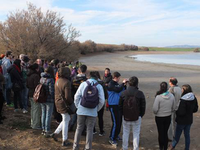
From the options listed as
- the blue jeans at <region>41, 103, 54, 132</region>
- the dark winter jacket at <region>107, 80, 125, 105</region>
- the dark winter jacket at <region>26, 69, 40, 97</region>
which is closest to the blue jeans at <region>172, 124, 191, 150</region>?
the dark winter jacket at <region>107, 80, 125, 105</region>

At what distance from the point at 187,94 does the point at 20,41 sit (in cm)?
1398

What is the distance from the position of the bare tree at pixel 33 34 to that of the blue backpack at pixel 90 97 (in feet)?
42.0

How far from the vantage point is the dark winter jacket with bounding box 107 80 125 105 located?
15.4ft

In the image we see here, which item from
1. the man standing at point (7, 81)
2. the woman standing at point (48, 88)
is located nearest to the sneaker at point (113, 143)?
the woman standing at point (48, 88)

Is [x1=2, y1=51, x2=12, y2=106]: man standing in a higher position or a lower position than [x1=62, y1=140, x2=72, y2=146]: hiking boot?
higher

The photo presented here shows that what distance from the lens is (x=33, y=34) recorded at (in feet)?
52.0

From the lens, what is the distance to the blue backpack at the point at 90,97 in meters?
4.01

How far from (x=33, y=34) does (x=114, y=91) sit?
517 inches

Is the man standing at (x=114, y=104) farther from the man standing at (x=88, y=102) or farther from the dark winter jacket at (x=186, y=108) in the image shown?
the dark winter jacket at (x=186, y=108)

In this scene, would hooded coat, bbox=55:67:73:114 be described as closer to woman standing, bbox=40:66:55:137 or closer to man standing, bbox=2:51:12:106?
woman standing, bbox=40:66:55:137

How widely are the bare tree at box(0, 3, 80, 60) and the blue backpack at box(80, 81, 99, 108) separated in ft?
42.0

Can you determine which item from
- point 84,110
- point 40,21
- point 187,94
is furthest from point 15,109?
point 40,21

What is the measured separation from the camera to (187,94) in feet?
14.7

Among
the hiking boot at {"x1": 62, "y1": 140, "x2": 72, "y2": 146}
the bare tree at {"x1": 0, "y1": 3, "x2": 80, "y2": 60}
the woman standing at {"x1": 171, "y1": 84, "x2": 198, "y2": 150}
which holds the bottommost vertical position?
the hiking boot at {"x1": 62, "y1": 140, "x2": 72, "y2": 146}
